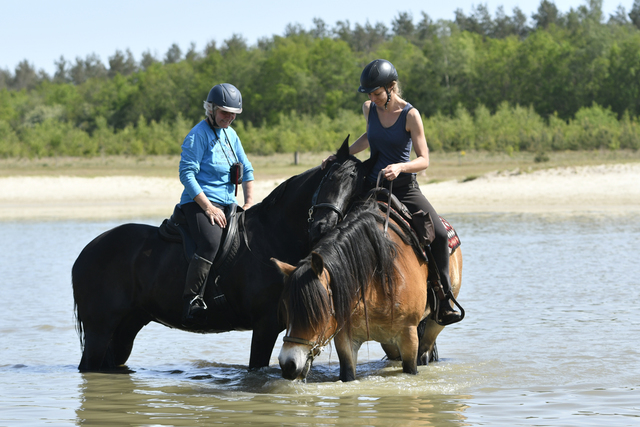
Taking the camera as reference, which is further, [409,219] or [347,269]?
[409,219]

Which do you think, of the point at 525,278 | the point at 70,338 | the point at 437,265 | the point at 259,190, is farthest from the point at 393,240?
the point at 259,190

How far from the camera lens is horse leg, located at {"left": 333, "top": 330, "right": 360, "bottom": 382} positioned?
4820 mm

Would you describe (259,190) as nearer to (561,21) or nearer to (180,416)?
(180,416)

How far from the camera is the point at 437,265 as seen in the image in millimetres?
5297

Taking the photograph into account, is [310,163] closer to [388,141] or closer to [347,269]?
[388,141]

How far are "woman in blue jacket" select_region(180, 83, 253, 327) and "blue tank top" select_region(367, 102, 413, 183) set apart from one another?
3.39ft

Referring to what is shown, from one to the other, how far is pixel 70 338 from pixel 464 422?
4939mm

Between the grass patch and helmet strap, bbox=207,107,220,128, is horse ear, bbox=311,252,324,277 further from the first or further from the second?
Answer: the grass patch

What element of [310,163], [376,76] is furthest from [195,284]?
[310,163]

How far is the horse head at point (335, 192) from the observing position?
471 cm

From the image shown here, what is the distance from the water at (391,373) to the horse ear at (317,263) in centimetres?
102

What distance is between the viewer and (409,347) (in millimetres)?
5086

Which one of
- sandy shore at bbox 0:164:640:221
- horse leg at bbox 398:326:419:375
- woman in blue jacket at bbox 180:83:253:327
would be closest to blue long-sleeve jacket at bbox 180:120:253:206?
woman in blue jacket at bbox 180:83:253:327

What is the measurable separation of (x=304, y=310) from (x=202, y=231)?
132cm
